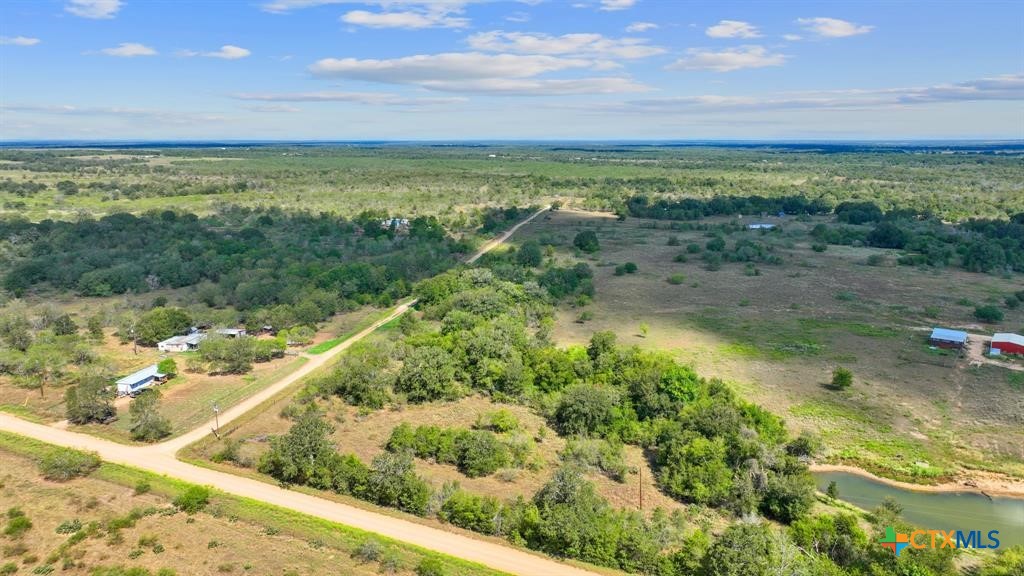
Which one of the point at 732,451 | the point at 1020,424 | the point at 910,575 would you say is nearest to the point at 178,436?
the point at 732,451

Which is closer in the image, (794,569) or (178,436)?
(794,569)

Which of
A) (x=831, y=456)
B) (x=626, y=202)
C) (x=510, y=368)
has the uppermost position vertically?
(x=626, y=202)

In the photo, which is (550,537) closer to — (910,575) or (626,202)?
(910,575)

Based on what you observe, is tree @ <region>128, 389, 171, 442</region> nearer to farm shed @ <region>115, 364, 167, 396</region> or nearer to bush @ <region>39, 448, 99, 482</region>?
bush @ <region>39, 448, 99, 482</region>

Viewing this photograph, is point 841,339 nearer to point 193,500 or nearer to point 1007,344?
point 1007,344

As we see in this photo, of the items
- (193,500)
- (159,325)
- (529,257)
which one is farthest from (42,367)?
(529,257)

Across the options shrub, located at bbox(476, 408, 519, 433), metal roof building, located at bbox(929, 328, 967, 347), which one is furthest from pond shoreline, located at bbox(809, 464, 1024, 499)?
shrub, located at bbox(476, 408, 519, 433)
